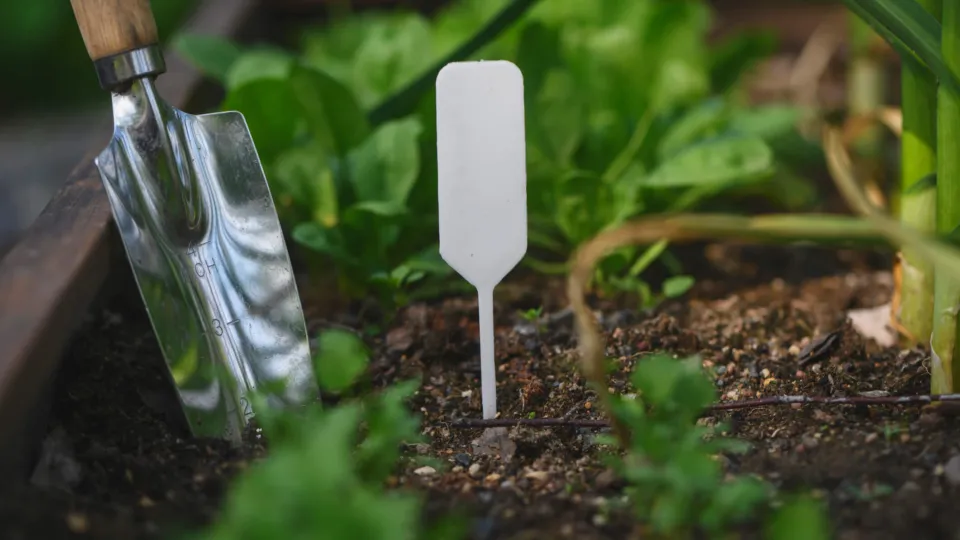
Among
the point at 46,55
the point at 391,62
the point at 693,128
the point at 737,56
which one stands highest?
the point at 46,55

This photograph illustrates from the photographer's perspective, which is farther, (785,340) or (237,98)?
(237,98)

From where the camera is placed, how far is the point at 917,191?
1042mm

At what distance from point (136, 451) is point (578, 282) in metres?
0.50

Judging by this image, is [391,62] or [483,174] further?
[391,62]

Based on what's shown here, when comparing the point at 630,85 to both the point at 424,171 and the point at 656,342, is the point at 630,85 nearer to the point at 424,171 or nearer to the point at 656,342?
the point at 424,171

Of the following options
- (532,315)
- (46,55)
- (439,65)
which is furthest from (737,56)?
(46,55)

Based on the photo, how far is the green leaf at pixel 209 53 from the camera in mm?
1503

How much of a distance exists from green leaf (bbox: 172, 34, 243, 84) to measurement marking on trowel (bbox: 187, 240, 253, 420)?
560mm

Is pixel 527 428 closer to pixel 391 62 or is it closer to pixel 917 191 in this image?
pixel 917 191

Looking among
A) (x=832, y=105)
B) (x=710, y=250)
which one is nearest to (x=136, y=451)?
(x=710, y=250)

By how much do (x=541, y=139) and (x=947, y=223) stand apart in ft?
2.23

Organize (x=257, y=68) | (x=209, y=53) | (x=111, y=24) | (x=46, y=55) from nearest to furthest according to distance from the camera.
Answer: (x=111, y=24)
(x=257, y=68)
(x=209, y=53)
(x=46, y=55)

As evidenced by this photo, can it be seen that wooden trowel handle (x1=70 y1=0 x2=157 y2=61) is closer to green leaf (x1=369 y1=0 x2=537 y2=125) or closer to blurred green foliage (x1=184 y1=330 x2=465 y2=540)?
green leaf (x1=369 y1=0 x2=537 y2=125)

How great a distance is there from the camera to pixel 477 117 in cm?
88
